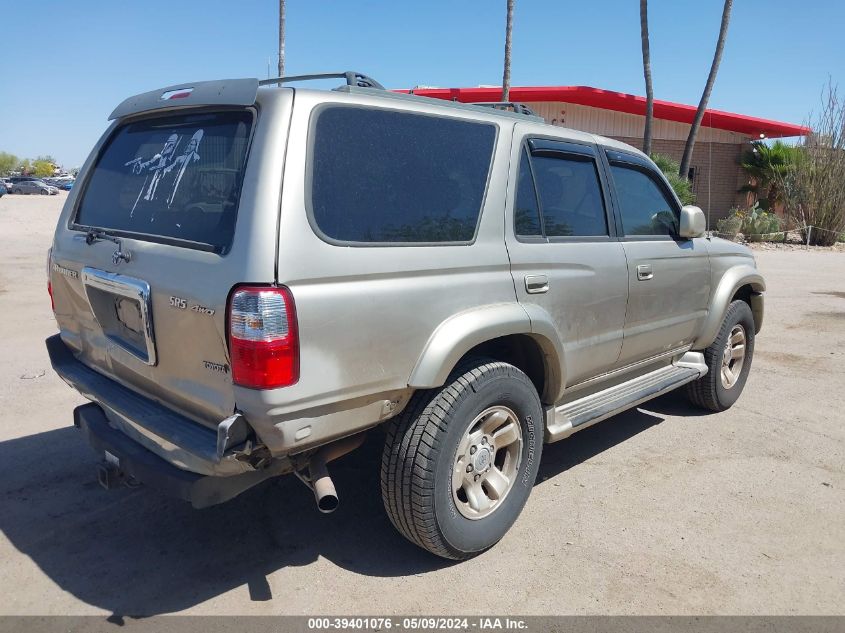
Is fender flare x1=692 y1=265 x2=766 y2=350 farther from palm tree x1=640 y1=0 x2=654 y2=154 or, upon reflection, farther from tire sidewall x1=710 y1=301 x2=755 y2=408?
palm tree x1=640 y1=0 x2=654 y2=154

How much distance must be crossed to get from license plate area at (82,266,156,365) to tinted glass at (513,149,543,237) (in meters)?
1.76

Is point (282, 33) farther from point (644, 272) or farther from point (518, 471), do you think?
point (518, 471)

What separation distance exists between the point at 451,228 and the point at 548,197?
0.83 metres

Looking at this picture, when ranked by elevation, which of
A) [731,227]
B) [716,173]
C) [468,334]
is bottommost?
[731,227]

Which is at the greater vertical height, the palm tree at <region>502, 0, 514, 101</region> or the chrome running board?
the palm tree at <region>502, 0, 514, 101</region>

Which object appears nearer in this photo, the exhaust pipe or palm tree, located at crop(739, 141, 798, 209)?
the exhaust pipe

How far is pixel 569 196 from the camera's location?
3.84 meters

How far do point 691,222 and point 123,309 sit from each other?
3470 millimetres

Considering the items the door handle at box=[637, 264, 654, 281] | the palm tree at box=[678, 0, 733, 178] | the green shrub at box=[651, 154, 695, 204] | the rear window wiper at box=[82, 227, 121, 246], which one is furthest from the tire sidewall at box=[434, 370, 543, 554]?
the palm tree at box=[678, 0, 733, 178]

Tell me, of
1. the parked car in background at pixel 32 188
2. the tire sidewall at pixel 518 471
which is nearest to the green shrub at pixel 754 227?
the tire sidewall at pixel 518 471

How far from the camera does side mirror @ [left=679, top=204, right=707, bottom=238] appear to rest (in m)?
4.49

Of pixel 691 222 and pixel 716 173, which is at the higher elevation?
pixel 716 173

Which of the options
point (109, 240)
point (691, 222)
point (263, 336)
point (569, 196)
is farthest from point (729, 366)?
point (109, 240)

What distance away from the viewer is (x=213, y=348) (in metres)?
2.57
